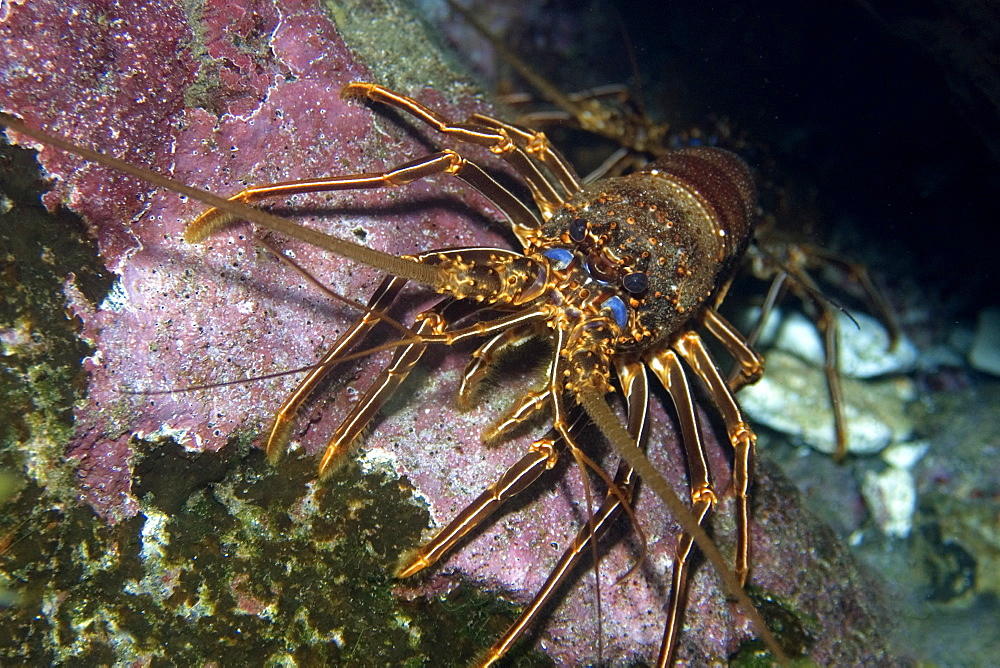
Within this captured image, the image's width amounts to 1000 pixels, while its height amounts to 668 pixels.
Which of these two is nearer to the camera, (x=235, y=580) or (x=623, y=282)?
(x=235, y=580)

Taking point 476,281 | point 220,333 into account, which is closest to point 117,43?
point 220,333

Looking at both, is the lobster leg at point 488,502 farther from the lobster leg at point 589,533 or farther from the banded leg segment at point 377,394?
the banded leg segment at point 377,394

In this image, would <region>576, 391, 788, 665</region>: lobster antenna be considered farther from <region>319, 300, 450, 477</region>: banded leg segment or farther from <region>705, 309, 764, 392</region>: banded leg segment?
<region>705, 309, 764, 392</region>: banded leg segment

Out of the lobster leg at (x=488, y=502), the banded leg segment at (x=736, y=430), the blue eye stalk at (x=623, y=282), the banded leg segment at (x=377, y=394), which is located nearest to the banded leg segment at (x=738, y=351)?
the banded leg segment at (x=736, y=430)

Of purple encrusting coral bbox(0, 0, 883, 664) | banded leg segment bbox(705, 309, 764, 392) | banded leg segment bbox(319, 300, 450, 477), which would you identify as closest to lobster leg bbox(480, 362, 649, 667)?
purple encrusting coral bbox(0, 0, 883, 664)

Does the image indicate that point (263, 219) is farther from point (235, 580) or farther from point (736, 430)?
point (736, 430)

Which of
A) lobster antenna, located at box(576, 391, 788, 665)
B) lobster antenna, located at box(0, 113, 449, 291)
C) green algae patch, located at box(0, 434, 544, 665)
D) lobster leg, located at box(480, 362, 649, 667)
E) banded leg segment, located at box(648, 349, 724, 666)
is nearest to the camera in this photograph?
lobster antenna, located at box(0, 113, 449, 291)

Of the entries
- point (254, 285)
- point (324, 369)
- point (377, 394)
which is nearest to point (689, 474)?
point (377, 394)
